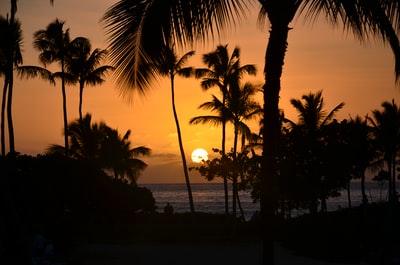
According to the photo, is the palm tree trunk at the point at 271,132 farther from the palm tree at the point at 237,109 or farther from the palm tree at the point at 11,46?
the palm tree at the point at 237,109

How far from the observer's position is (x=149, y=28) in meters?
7.28

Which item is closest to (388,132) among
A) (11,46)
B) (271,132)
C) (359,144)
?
(359,144)

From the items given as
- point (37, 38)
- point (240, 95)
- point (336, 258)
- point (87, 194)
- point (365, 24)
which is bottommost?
point (336, 258)

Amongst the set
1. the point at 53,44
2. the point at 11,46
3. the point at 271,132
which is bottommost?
the point at 271,132

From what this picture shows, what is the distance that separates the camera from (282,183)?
106 ft

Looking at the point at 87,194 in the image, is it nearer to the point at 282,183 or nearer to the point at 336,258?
the point at 282,183

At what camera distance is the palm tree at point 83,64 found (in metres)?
40.4

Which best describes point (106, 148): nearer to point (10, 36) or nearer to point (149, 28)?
point (10, 36)

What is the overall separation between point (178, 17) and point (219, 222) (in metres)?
31.4

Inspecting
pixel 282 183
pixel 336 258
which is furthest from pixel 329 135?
pixel 336 258

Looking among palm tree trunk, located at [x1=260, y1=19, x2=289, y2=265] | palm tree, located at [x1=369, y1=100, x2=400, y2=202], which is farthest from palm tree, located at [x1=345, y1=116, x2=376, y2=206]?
palm tree trunk, located at [x1=260, y1=19, x2=289, y2=265]

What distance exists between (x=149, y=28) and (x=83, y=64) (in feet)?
114

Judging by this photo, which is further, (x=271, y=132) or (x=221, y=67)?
(x=221, y=67)

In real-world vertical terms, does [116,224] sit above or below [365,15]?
below
